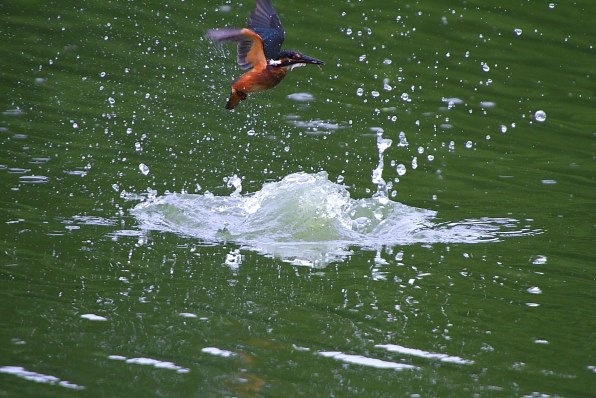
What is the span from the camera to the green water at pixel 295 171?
511 cm

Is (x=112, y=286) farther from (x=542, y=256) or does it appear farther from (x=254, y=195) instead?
(x=542, y=256)

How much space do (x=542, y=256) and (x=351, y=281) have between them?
153cm

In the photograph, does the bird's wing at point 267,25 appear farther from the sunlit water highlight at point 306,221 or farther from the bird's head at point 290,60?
the sunlit water highlight at point 306,221

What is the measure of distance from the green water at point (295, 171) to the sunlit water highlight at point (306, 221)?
0.16 meters

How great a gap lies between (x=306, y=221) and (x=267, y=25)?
4.57 feet

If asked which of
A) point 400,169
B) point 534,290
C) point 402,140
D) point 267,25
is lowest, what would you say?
point 534,290

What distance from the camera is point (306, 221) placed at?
7.37 metres

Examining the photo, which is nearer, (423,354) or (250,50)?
(423,354)

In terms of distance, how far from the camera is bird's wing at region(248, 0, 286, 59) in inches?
275

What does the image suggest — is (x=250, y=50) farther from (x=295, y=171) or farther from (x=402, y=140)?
(x=402, y=140)

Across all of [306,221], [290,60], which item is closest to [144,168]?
[306,221]

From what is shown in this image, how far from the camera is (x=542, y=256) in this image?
7102 mm

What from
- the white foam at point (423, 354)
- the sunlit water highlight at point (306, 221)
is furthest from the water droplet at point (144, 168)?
the white foam at point (423, 354)

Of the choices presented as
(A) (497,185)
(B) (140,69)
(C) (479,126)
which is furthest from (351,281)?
(B) (140,69)
